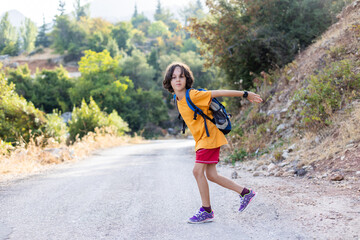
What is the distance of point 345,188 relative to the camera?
4.40 m

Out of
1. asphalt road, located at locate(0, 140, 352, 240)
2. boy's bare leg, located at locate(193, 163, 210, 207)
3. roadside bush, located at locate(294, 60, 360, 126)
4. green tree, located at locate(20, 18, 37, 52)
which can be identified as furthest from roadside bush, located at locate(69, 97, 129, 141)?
green tree, located at locate(20, 18, 37, 52)

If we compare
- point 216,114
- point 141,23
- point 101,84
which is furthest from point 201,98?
point 141,23

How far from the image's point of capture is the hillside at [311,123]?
18.8 feet

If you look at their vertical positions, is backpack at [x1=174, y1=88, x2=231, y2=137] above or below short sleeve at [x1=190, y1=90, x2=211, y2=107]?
below

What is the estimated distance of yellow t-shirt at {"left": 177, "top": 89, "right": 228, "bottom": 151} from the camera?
11.9 feet

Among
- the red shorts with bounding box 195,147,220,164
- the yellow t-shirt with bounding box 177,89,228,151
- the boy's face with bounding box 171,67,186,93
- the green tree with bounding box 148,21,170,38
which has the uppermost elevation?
the green tree with bounding box 148,21,170,38

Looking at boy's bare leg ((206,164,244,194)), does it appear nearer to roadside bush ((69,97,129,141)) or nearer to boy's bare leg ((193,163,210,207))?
boy's bare leg ((193,163,210,207))

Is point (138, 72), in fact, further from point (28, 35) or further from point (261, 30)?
point (28, 35)

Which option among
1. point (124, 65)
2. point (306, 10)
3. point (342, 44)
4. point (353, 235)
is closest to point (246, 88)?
point (306, 10)

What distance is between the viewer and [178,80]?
12.3 feet

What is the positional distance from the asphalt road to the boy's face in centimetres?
154

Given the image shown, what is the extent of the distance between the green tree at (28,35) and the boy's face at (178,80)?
285ft

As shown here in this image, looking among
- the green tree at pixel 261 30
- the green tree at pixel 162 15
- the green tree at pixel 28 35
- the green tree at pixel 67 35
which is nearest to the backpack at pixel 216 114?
the green tree at pixel 261 30

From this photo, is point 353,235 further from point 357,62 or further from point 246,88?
point 246,88
